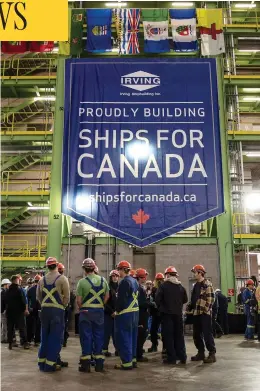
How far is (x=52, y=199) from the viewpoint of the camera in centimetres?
1759

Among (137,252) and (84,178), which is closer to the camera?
(84,178)

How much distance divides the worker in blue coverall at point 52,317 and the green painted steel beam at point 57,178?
10.1 m

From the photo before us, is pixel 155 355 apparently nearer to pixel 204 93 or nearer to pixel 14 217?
pixel 204 93

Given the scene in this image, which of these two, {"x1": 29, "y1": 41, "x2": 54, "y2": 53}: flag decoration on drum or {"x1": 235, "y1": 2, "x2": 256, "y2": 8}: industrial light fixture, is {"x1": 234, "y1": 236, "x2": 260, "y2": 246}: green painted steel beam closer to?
{"x1": 29, "y1": 41, "x2": 54, "y2": 53}: flag decoration on drum

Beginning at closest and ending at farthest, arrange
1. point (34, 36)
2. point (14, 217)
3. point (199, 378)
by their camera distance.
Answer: point (34, 36), point (199, 378), point (14, 217)

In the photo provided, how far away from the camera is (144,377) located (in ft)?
21.7

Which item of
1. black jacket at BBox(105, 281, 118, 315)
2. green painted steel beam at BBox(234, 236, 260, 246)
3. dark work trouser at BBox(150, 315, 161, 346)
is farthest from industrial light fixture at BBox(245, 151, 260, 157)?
black jacket at BBox(105, 281, 118, 315)

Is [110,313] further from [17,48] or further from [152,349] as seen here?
[17,48]

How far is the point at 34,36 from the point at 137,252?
Result: 13.7 meters

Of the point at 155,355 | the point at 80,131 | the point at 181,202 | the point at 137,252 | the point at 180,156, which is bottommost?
the point at 155,355

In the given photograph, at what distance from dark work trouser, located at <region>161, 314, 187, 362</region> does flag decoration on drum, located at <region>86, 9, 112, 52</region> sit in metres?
14.3

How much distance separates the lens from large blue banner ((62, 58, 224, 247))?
16344 millimetres

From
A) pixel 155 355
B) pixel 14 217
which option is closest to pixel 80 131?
pixel 14 217

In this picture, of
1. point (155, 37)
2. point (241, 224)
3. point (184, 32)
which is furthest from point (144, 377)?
point (184, 32)
